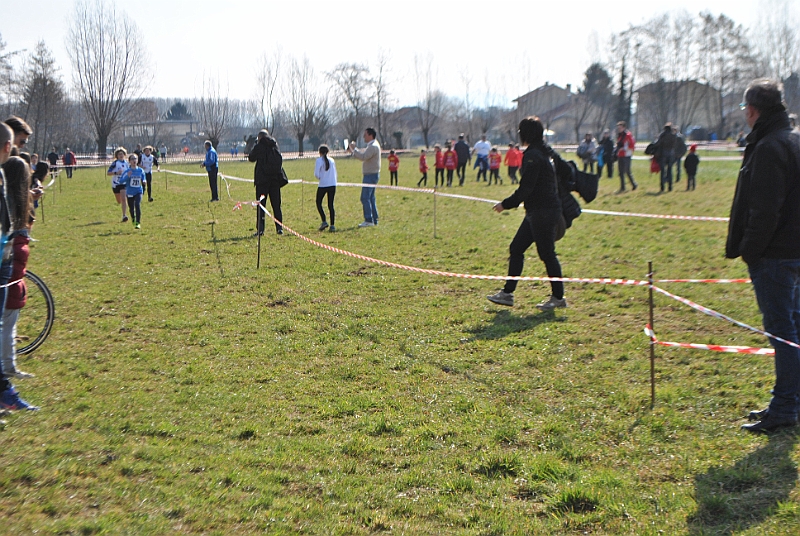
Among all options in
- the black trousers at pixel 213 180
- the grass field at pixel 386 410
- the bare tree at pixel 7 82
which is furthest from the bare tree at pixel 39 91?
the grass field at pixel 386 410

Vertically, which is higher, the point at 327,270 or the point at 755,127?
the point at 755,127

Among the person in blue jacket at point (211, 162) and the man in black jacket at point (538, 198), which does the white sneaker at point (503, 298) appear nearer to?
the man in black jacket at point (538, 198)

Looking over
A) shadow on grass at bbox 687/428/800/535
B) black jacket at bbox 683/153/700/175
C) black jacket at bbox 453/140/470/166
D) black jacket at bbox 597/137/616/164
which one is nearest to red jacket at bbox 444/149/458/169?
black jacket at bbox 453/140/470/166

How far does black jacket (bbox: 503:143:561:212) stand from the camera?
8188 mm

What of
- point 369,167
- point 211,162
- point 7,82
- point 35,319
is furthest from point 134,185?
point 7,82

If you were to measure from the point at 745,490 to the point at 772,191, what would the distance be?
6.36ft

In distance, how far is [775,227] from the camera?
15.4ft

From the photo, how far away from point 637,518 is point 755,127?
9.13ft

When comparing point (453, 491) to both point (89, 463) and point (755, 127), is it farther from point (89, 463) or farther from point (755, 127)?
point (755, 127)

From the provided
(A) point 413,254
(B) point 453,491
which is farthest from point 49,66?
(B) point 453,491

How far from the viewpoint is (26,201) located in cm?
596

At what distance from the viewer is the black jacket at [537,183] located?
819 centimetres

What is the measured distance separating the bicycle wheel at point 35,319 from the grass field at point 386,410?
0.21m

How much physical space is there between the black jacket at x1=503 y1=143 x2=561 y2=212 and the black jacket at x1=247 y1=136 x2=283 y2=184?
23.7 ft
